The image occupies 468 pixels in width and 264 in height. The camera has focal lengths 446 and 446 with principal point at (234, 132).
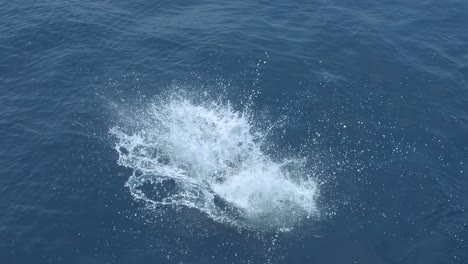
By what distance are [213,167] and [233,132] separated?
5333 millimetres

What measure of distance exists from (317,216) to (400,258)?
25.9ft

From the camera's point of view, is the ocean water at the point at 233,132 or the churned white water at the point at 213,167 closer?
the ocean water at the point at 233,132

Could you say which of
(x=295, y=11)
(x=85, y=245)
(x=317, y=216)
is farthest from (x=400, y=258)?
(x=295, y=11)

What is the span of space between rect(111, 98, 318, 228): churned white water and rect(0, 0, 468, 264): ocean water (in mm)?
175

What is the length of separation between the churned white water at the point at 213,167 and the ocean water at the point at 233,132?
0.58 ft

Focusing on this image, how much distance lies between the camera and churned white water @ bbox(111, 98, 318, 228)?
4256 centimetres

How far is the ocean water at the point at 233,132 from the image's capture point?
131 ft

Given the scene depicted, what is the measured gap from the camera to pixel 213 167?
46594mm

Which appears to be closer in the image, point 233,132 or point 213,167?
point 213,167

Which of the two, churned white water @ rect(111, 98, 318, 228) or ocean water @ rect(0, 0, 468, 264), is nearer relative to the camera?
ocean water @ rect(0, 0, 468, 264)

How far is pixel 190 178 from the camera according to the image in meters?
45.2

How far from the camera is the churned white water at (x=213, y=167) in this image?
4256 centimetres

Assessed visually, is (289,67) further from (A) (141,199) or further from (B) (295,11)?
(A) (141,199)

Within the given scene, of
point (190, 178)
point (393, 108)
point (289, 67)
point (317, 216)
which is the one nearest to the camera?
point (317, 216)
